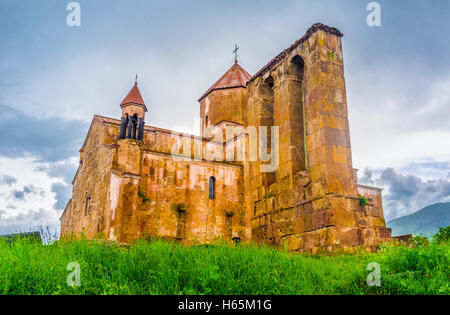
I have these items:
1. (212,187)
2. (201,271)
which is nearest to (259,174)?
(212,187)

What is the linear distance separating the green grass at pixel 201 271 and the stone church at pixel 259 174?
3559mm

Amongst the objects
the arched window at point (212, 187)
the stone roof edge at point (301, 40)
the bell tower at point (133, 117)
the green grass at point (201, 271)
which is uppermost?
the stone roof edge at point (301, 40)

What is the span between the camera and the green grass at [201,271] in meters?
6.04

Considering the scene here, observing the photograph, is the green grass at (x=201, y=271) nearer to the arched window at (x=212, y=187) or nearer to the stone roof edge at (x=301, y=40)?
the stone roof edge at (x=301, y=40)

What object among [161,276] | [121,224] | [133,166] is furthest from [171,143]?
[161,276]

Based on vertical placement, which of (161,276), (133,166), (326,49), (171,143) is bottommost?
(161,276)

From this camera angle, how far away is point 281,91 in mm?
15102

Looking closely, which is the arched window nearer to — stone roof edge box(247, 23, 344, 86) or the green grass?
stone roof edge box(247, 23, 344, 86)

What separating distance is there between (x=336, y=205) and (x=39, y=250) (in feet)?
26.1

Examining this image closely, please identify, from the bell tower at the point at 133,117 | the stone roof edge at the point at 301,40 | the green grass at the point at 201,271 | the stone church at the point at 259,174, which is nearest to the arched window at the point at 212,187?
the stone church at the point at 259,174

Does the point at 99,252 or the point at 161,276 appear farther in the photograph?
the point at 99,252

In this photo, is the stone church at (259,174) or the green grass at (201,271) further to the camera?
the stone church at (259,174)

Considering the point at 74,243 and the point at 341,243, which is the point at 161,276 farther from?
the point at 341,243

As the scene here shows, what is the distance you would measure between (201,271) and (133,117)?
11.5 m
